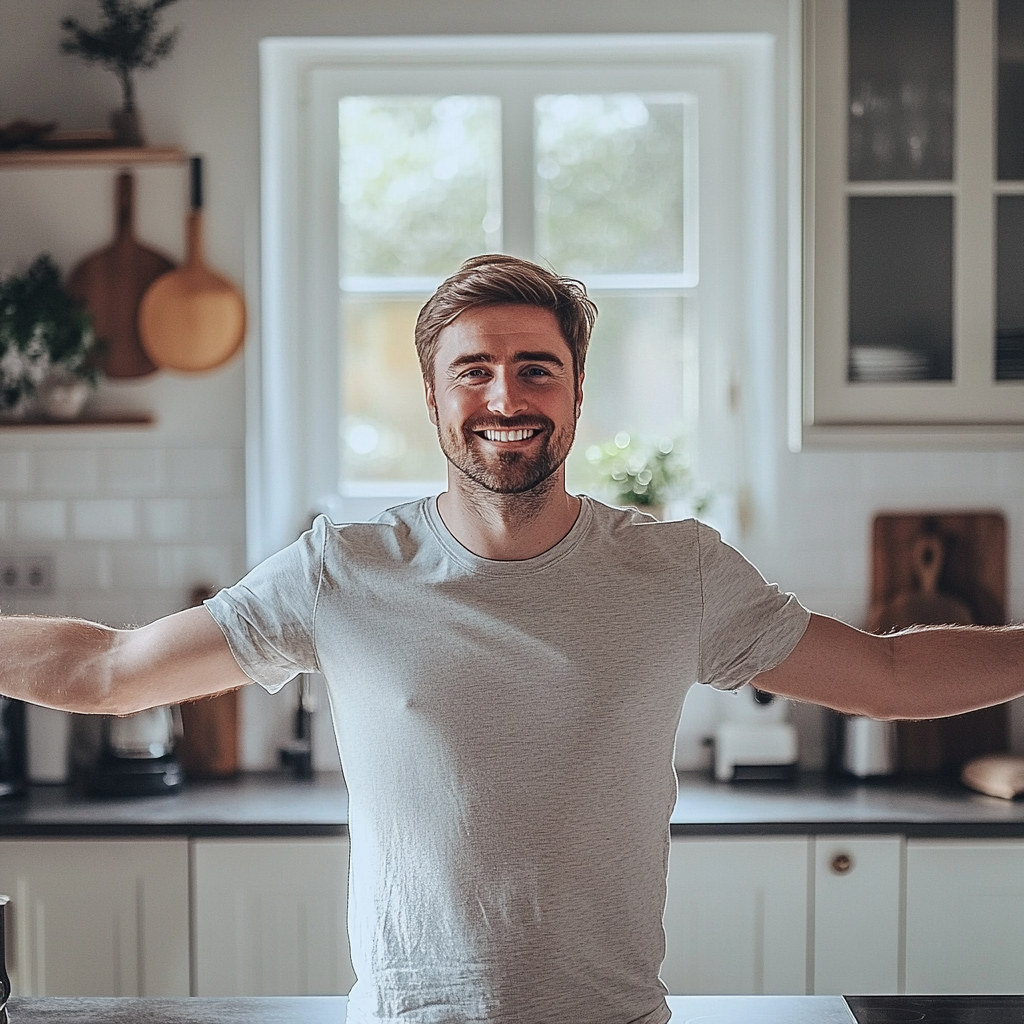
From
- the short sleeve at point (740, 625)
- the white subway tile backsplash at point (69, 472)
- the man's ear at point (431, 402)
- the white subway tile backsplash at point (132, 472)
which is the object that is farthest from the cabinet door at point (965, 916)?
the white subway tile backsplash at point (69, 472)

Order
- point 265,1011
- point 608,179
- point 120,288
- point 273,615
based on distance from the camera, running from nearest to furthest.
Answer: point 265,1011
point 273,615
point 120,288
point 608,179

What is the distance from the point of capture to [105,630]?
1498mm

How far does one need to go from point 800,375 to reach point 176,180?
136cm

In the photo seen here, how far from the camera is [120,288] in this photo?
2.70 m

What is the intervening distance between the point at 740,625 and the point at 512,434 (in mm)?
346

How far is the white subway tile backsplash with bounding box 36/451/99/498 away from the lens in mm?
2709

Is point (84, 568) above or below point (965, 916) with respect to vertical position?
above

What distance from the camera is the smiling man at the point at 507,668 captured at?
1342 millimetres

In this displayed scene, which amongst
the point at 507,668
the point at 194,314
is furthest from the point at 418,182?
the point at 507,668

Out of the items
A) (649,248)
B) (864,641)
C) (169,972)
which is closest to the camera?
(864,641)

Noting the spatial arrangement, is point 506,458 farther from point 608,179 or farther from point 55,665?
point 608,179

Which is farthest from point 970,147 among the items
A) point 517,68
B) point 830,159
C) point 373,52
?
point 373,52

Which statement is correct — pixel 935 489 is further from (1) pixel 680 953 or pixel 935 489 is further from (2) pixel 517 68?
(2) pixel 517 68

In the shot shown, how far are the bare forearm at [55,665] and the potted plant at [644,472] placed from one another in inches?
56.2
